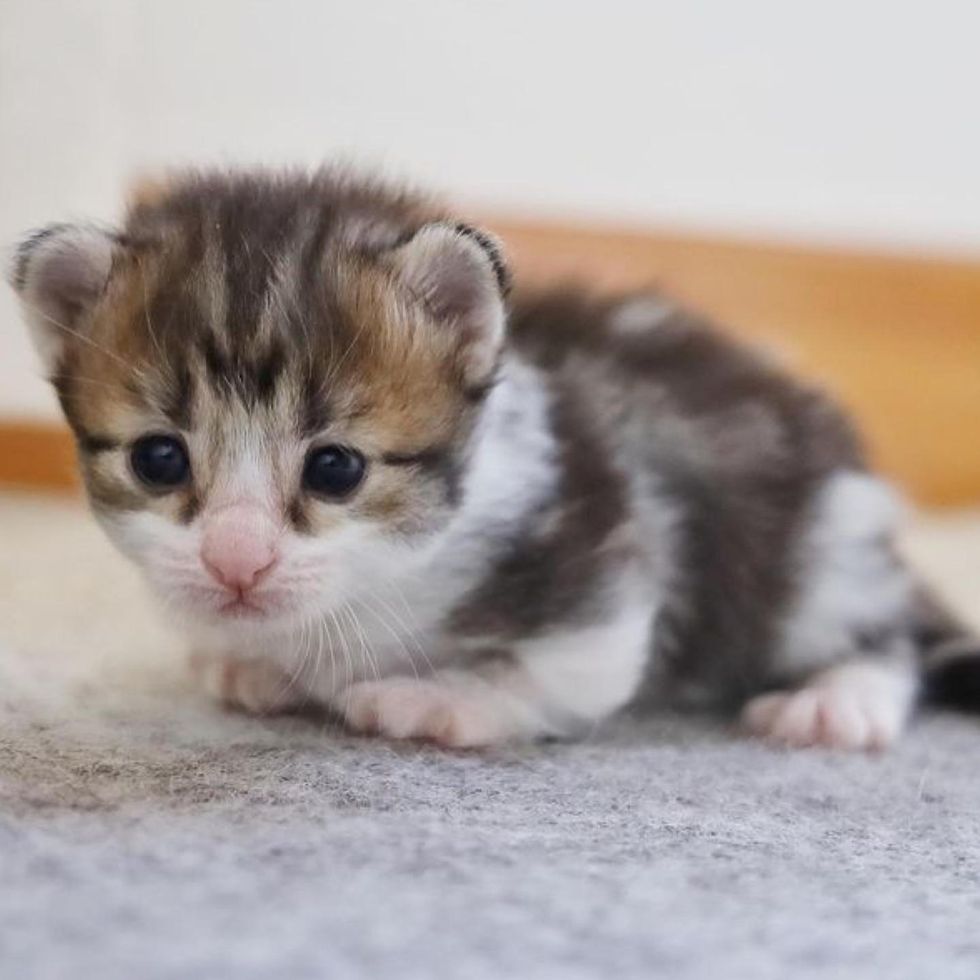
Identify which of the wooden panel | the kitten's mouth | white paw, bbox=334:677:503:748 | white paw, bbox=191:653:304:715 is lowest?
the wooden panel

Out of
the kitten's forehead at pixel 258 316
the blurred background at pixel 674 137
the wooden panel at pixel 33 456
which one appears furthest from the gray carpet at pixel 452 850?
the blurred background at pixel 674 137

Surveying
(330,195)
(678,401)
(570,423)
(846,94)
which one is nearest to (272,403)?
(330,195)

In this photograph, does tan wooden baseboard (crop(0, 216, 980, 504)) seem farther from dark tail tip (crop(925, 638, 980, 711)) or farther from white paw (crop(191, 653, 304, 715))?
white paw (crop(191, 653, 304, 715))

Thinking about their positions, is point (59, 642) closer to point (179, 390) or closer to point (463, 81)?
point (179, 390)

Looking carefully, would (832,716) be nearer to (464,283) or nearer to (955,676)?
(955,676)

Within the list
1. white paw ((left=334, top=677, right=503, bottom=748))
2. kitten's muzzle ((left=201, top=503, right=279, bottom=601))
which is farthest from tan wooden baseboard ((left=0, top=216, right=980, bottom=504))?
kitten's muzzle ((left=201, top=503, right=279, bottom=601))

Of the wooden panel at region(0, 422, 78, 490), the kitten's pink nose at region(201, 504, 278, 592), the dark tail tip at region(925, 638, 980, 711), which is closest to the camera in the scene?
the kitten's pink nose at region(201, 504, 278, 592)

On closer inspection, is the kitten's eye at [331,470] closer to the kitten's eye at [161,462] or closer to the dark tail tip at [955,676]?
the kitten's eye at [161,462]
